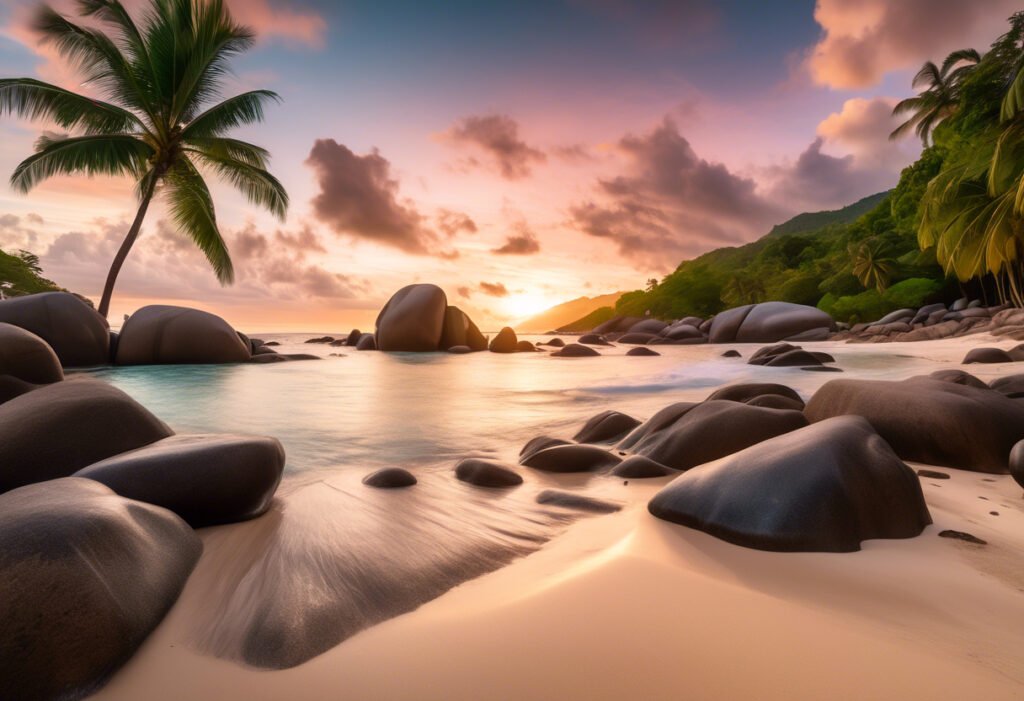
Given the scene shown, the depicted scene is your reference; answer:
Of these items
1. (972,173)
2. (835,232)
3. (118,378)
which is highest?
(835,232)

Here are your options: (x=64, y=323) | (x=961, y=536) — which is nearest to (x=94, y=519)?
(x=961, y=536)

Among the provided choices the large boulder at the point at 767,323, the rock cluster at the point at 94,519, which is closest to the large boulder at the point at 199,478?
the rock cluster at the point at 94,519

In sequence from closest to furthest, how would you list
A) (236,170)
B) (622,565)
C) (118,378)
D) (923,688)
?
(923,688) < (622,565) < (118,378) < (236,170)

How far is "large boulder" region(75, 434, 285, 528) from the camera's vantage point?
1832 mm

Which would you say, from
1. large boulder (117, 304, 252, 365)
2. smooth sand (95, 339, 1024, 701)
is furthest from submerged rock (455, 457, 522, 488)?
large boulder (117, 304, 252, 365)

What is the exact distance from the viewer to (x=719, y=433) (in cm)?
262

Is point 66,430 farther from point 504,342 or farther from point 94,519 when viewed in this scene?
point 504,342

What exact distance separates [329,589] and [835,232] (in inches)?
2884

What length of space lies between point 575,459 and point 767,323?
19.7 metres

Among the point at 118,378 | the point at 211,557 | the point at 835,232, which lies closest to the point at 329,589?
the point at 211,557

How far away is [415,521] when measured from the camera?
1.95 m

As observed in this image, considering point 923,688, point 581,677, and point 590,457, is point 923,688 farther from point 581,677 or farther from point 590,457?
point 590,457

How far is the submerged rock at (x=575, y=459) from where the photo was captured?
2.70 meters

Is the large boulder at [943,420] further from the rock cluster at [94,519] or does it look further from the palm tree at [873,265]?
the palm tree at [873,265]
